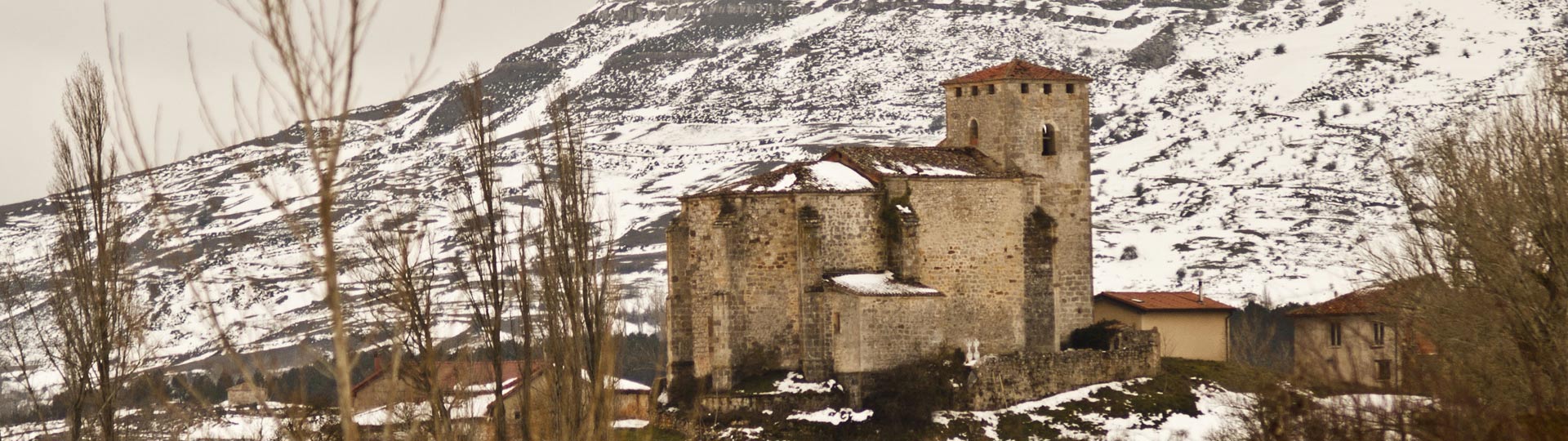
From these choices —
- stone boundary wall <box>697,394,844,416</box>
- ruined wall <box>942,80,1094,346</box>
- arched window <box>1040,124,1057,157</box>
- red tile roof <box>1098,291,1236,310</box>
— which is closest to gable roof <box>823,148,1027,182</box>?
ruined wall <box>942,80,1094,346</box>

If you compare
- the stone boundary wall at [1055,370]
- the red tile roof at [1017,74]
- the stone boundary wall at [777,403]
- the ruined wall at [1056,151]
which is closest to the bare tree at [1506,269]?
the stone boundary wall at [1055,370]

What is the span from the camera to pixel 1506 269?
4209 cm

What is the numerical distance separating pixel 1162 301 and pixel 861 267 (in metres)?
15.7

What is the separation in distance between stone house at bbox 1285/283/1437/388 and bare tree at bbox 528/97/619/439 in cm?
2750

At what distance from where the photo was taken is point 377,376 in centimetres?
7194

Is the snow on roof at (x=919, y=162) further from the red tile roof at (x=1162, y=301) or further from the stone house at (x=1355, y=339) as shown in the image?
the stone house at (x=1355, y=339)

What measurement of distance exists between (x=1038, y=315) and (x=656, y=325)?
114516 millimetres

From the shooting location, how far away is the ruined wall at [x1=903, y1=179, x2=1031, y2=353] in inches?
2371

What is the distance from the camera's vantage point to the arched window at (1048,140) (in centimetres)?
6431

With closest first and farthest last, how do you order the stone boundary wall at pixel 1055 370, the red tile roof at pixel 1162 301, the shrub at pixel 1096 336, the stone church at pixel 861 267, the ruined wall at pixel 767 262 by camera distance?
the stone church at pixel 861 267 → the stone boundary wall at pixel 1055 370 → the ruined wall at pixel 767 262 → the shrub at pixel 1096 336 → the red tile roof at pixel 1162 301

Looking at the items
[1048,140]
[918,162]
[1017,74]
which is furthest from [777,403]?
[1017,74]

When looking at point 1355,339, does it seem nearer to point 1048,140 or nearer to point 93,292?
point 1048,140

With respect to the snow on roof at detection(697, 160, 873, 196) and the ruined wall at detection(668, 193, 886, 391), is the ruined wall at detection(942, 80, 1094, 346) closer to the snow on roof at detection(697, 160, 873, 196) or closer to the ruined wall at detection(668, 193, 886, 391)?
the snow on roof at detection(697, 160, 873, 196)

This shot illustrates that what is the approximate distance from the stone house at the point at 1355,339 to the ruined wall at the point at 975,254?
8.40 meters
